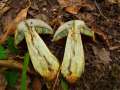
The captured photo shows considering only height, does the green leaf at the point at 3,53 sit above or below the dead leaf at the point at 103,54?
above

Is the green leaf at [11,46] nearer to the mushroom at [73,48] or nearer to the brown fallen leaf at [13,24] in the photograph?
the brown fallen leaf at [13,24]

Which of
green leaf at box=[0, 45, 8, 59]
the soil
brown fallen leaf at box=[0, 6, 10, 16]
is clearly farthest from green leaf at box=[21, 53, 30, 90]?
brown fallen leaf at box=[0, 6, 10, 16]

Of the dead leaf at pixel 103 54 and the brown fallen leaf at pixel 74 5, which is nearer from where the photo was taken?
the dead leaf at pixel 103 54

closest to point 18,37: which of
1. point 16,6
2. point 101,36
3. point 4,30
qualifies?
point 4,30

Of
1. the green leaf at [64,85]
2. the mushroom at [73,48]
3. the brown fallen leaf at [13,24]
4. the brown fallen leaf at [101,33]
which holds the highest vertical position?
the brown fallen leaf at [13,24]

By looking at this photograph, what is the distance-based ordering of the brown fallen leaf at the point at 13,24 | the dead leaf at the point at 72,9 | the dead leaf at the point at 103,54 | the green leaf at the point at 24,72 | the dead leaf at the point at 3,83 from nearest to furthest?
the green leaf at the point at 24,72 < the dead leaf at the point at 3,83 < the dead leaf at the point at 103,54 < the brown fallen leaf at the point at 13,24 < the dead leaf at the point at 72,9

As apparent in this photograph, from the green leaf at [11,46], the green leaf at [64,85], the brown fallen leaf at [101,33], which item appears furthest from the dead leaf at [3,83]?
the brown fallen leaf at [101,33]

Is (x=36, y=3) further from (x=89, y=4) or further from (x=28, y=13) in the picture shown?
(x=89, y=4)
